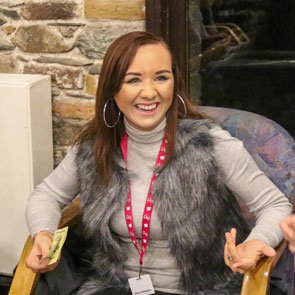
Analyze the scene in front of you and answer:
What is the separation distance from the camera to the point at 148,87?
1.87 meters

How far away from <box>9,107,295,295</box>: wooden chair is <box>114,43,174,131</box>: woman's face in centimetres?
31

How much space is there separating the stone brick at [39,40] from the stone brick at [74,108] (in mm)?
217

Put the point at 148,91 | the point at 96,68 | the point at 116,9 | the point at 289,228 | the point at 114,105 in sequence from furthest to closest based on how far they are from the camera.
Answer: the point at 96,68 → the point at 116,9 → the point at 114,105 → the point at 148,91 → the point at 289,228

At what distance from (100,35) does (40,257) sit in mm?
1045

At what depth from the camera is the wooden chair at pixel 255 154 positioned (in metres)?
1.89

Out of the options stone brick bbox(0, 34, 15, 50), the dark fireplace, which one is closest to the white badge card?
the dark fireplace

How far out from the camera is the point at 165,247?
1954 millimetres

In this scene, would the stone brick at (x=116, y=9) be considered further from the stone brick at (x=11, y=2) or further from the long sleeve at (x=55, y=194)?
the long sleeve at (x=55, y=194)

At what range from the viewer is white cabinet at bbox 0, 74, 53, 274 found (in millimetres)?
2525

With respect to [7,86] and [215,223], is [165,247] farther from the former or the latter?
[7,86]

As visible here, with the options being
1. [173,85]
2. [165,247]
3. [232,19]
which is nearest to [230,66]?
[232,19]

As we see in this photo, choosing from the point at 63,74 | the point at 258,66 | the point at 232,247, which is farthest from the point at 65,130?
the point at 232,247

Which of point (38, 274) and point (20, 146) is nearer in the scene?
point (38, 274)

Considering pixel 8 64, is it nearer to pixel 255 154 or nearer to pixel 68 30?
pixel 68 30
